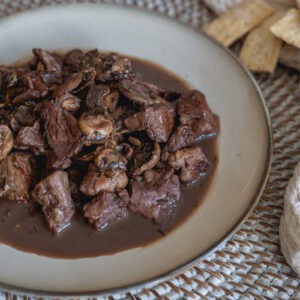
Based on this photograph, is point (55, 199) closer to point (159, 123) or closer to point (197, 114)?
point (159, 123)

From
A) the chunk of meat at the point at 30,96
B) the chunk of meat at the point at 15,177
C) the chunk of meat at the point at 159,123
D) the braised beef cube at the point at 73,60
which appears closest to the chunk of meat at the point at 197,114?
the chunk of meat at the point at 159,123

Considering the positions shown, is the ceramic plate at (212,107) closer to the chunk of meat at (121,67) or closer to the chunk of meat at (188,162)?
the chunk of meat at (188,162)

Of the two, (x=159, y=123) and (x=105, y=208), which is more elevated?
(x=159, y=123)

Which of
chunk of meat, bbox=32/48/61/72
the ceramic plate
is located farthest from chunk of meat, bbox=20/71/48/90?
the ceramic plate

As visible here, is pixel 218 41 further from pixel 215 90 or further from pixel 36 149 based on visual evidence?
pixel 36 149

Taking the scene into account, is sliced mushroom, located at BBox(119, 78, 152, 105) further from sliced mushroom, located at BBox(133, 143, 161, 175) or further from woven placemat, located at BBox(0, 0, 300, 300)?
woven placemat, located at BBox(0, 0, 300, 300)

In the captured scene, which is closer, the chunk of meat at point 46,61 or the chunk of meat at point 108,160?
the chunk of meat at point 108,160

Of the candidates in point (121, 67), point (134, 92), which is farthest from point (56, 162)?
point (121, 67)
